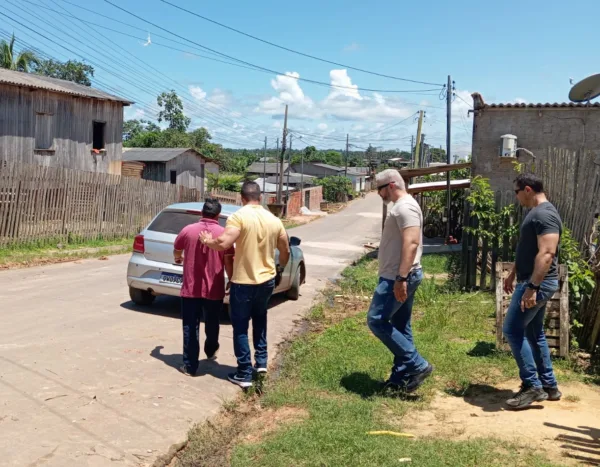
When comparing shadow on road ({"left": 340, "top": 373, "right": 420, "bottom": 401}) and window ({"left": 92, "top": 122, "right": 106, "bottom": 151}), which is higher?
window ({"left": 92, "top": 122, "right": 106, "bottom": 151})

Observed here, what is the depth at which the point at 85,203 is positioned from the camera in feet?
57.0

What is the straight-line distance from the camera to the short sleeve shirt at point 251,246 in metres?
5.46

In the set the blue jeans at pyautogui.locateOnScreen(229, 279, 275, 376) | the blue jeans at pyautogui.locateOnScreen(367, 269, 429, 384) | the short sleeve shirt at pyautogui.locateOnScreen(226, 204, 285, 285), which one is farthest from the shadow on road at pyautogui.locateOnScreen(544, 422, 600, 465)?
the short sleeve shirt at pyautogui.locateOnScreen(226, 204, 285, 285)

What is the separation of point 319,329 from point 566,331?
3.35m

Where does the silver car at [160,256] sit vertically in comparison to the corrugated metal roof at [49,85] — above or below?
below

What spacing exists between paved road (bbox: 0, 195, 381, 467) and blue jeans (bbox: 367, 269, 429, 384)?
1485 millimetres

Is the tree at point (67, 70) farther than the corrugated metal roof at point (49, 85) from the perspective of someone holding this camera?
Yes

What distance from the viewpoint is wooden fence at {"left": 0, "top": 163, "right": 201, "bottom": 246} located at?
48.3 ft

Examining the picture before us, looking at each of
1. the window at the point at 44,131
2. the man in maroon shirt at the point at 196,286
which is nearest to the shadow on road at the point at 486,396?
the man in maroon shirt at the point at 196,286

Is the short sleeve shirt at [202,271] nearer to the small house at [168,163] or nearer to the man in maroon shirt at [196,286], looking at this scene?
the man in maroon shirt at [196,286]

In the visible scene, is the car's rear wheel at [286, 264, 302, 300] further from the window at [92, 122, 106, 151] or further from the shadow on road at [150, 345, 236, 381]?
the window at [92, 122, 106, 151]

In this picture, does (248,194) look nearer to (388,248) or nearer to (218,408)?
(388,248)

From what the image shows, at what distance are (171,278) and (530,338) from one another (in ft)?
15.4

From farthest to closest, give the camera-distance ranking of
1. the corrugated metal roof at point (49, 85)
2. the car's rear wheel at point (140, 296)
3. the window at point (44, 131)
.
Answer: the window at point (44, 131)
the corrugated metal roof at point (49, 85)
the car's rear wheel at point (140, 296)
